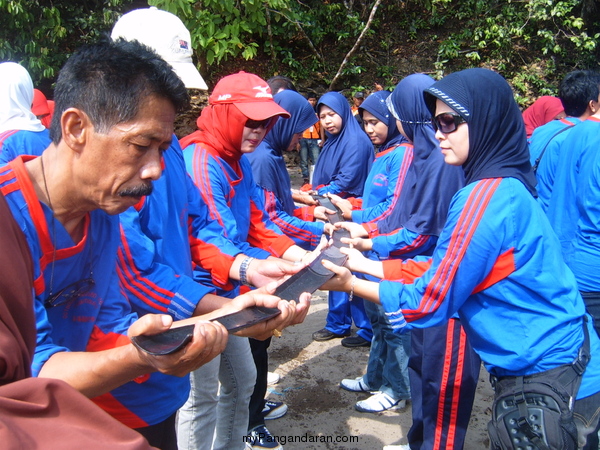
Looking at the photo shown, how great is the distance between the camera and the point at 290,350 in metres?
4.95

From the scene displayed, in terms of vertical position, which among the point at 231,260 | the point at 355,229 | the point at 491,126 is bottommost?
the point at 355,229

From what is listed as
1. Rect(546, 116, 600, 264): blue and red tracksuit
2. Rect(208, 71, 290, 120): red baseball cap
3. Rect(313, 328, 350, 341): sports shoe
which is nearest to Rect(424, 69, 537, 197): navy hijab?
Rect(208, 71, 290, 120): red baseball cap

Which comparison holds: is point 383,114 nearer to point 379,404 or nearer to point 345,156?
point 345,156

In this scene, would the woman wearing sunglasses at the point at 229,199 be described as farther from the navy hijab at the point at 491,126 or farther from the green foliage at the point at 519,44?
the green foliage at the point at 519,44

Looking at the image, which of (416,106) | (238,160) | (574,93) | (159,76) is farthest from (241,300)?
(574,93)

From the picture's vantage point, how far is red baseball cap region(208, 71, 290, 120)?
2.97 m

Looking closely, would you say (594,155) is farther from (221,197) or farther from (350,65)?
(350,65)

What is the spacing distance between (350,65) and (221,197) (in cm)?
1265

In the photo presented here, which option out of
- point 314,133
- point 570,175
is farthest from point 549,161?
point 314,133

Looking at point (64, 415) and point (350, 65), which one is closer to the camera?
point (64, 415)

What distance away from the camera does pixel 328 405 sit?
4043 mm

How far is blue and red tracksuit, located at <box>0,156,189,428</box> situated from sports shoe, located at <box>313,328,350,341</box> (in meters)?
3.20

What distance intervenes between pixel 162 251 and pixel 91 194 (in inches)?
25.7

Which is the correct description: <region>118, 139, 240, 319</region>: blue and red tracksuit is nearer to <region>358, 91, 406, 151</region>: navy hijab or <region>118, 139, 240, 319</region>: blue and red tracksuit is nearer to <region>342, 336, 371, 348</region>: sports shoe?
<region>358, 91, 406, 151</region>: navy hijab
